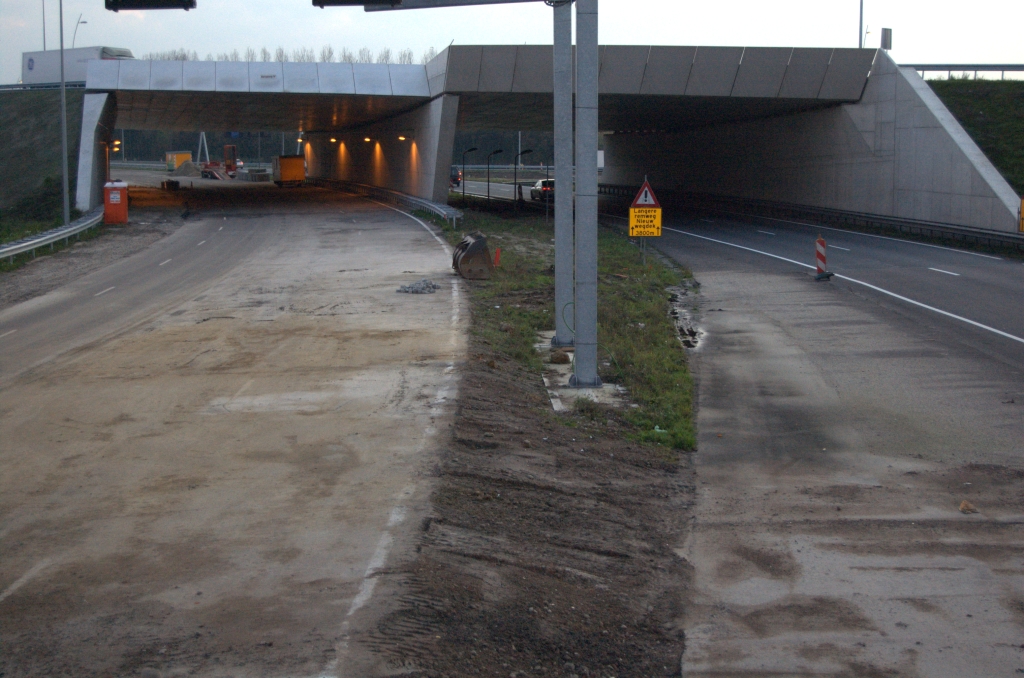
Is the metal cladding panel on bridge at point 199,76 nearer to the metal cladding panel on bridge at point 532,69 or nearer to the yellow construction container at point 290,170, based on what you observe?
the metal cladding panel on bridge at point 532,69

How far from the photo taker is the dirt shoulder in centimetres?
536

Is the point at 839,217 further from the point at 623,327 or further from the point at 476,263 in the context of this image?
the point at 623,327

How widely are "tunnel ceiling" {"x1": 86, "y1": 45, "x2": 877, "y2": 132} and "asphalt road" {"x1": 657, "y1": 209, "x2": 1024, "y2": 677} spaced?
20.1m

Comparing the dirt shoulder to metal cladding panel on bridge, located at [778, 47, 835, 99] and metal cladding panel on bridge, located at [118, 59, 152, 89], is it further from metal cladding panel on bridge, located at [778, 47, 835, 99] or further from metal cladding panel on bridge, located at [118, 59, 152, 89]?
metal cladding panel on bridge, located at [118, 59, 152, 89]

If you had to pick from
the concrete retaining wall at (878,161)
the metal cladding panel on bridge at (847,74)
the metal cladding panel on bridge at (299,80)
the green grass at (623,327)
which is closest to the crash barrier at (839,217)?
the concrete retaining wall at (878,161)

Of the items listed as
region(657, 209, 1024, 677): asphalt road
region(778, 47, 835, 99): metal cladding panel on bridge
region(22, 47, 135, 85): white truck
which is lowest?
region(657, 209, 1024, 677): asphalt road

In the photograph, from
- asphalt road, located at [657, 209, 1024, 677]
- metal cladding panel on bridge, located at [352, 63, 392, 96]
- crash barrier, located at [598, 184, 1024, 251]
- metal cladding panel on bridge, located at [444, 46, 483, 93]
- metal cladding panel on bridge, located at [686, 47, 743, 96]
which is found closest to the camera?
asphalt road, located at [657, 209, 1024, 677]

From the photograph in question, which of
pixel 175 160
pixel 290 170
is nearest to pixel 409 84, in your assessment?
pixel 290 170

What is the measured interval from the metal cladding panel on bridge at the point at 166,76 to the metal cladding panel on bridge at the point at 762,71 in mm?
25122

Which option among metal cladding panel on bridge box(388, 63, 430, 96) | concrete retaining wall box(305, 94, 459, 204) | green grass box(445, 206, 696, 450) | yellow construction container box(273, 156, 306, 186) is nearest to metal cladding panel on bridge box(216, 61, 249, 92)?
metal cladding panel on bridge box(388, 63, 430, 96)

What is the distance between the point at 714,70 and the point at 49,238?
2547 cm

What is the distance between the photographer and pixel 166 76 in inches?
1658

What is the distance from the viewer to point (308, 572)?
6.13m

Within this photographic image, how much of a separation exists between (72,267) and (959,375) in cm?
2363
